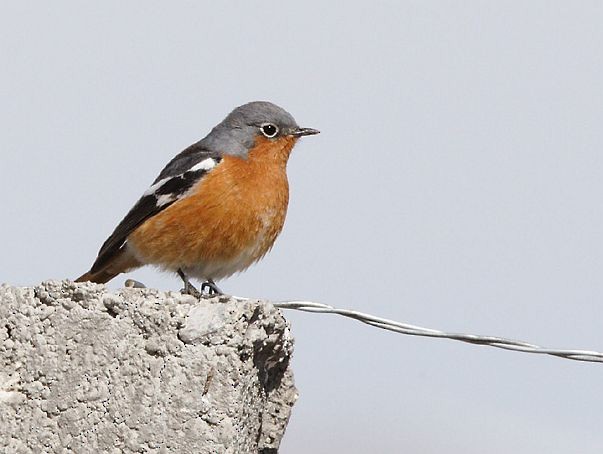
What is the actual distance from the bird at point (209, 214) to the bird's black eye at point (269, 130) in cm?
Result: 1

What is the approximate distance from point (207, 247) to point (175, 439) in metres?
2.93

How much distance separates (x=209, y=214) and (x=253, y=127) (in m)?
1.17

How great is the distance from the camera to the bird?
6297mm

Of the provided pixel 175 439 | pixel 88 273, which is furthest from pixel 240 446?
pixel 88 273

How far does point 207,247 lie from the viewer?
627 cm

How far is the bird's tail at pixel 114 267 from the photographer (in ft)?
22.0

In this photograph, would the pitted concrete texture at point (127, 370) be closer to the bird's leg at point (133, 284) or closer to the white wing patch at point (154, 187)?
the bird's leg at point (133, 284)

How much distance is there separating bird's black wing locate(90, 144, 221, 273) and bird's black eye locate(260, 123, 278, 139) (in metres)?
0.51

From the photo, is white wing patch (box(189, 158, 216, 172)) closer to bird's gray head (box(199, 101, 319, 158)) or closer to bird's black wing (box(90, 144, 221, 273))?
bird's black wing (box(90, 144, 221, 273))

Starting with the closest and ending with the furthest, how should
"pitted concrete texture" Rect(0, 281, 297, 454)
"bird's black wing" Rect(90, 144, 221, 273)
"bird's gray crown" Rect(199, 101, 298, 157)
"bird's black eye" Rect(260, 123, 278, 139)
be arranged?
"pitted concrete texture" Rect(0, 281, 297, 454)
"bird's black wing" Rect(90, 144, 221, 273)
"bird's gray crown" Rect(199, 101, 298, 157)
"bird's black eye" Rect(260, 123, 278, 139)

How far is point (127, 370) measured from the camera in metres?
3.46

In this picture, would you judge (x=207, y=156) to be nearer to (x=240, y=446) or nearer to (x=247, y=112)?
(x=247, y=112)

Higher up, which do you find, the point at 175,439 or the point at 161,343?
the point at 161,343

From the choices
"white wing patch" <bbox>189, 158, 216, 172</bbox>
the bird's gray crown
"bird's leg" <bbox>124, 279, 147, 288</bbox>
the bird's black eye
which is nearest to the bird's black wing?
"white wing patch" <bbox>189, 158, 216, 172</bbox>
